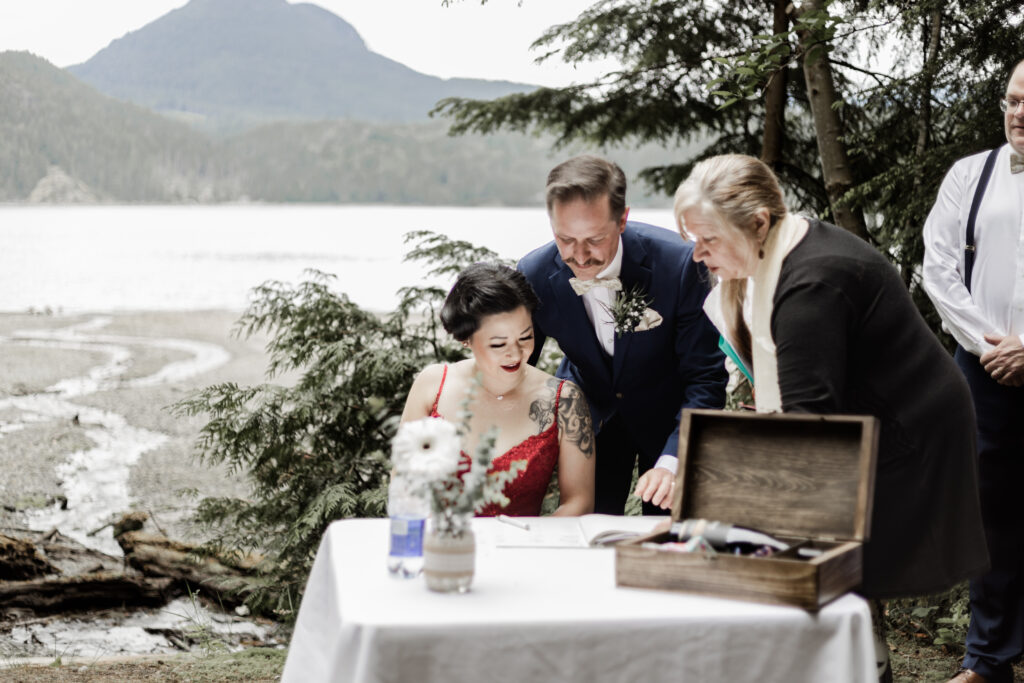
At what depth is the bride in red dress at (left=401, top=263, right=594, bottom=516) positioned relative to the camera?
112 inches

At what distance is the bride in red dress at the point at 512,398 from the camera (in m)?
2.84

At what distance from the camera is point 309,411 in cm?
471

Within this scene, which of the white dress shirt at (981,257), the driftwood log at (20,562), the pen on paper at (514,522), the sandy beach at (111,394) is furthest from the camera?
the sandy beach at (111,394)

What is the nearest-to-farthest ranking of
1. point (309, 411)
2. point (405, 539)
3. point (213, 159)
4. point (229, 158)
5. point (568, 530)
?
point (405, 539) < point (568, 530) < point (309, 411) < point (213, 159) < point (229, 158)

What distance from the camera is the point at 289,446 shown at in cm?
473

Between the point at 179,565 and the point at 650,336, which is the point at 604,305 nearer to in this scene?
the point at 650,336

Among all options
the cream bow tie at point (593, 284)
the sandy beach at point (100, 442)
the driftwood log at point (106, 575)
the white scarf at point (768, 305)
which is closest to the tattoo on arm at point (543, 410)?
the cream bow tie at point (593, 284)

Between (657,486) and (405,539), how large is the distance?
0.77 meters

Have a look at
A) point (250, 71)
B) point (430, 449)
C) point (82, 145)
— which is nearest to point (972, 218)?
point (430, 449)

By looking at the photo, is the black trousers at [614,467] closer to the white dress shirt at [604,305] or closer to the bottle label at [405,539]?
the white dress shirt at [604,305]

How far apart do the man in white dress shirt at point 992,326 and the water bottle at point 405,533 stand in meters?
1.92

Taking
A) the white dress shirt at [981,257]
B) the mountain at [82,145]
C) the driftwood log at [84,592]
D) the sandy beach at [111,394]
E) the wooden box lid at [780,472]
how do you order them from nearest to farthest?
the wooden box lid at [780,472], the white dress shirt at [981,257], the driftwood log at [84,592], the sandy beach at [111,394], the mountain at [82,145]

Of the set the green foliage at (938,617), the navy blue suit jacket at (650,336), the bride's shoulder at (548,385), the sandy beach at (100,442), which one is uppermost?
the navy blue suit jacket at (650,336)

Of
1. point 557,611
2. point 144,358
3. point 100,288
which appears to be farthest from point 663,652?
point 100,288
